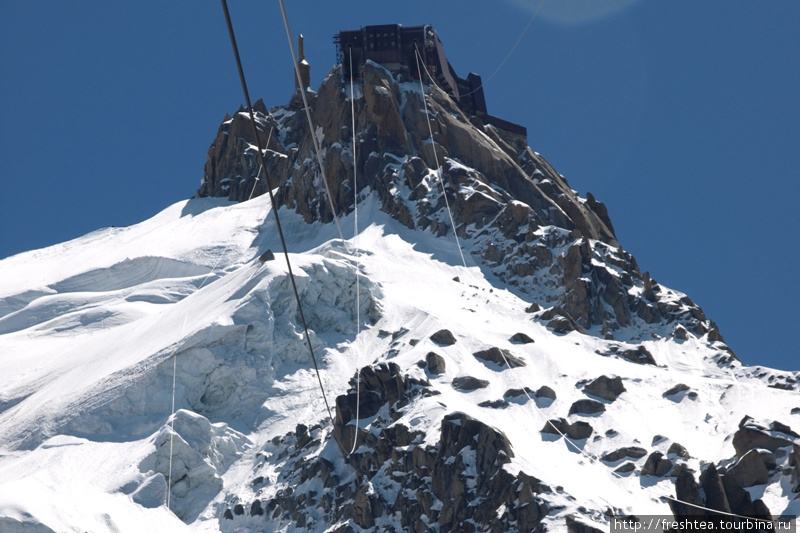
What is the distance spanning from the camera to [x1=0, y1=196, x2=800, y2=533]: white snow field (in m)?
73.1

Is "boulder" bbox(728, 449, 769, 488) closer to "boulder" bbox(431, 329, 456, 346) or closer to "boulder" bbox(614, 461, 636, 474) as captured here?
"boulder" bbox(614, 461, 636, 474)

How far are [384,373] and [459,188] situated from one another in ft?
156

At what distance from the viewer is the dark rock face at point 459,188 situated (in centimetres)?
11338

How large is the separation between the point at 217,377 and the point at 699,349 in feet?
134

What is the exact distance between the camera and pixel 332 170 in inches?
5187

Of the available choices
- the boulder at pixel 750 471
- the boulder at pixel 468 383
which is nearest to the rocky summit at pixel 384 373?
the boulder at pixel 750 471

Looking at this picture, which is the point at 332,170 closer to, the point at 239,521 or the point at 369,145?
the point at 369,145

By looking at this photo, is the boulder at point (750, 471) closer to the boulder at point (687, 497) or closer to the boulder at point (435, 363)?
the boulder at point (687, 497)

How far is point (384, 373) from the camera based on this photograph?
81625mm

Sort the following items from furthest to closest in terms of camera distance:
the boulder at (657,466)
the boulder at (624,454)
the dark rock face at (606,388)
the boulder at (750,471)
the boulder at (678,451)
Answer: the dark rock face at (606,388) → the boulder at (624,454) → the boulder at (678,451) → the boulder at (657,466) → the boulder at (750,471)

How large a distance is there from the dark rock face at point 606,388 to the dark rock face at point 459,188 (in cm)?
1384

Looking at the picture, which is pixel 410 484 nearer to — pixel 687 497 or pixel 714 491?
pixel 687 497

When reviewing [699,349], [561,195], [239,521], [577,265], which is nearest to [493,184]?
[561,195]

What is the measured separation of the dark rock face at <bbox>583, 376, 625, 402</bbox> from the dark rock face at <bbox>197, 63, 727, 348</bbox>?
13.8 meters
